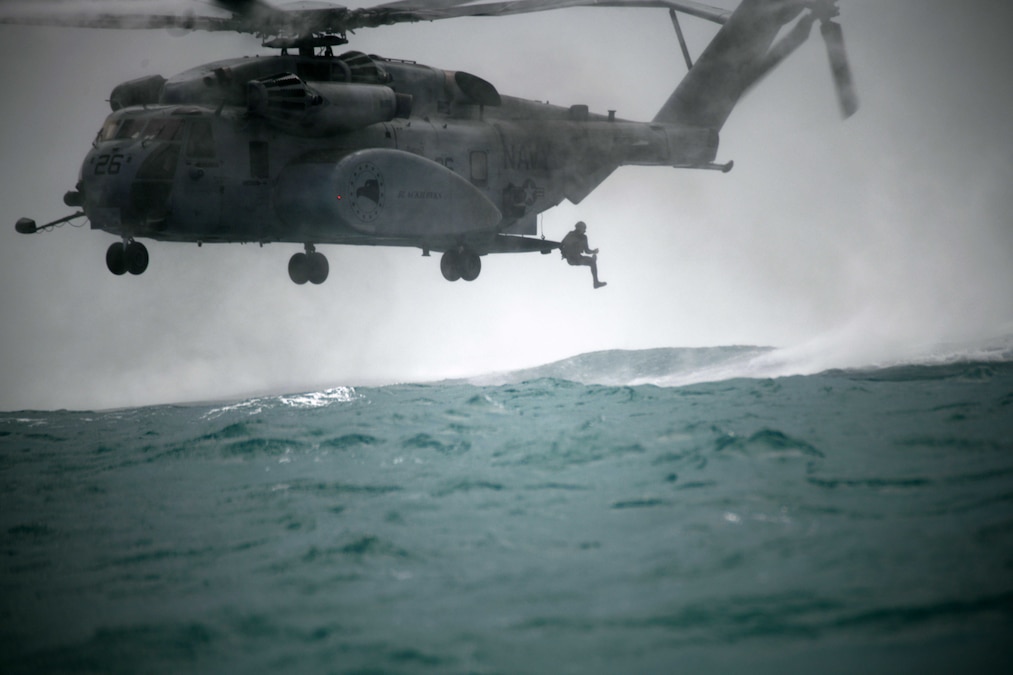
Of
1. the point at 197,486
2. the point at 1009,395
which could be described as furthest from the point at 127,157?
the point at 1009,395

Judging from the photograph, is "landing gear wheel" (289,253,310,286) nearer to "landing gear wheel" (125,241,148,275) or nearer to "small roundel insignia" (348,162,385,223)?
"small roundel insignia" (348,162,385,223)

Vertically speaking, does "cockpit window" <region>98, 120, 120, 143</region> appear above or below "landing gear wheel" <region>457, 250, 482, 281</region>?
above

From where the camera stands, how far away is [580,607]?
4.76 m

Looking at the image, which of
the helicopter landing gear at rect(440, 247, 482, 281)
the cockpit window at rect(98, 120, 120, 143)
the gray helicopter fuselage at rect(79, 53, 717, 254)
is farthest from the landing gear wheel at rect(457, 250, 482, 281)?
the cockpit window at rect(98, 120, 120, 143)

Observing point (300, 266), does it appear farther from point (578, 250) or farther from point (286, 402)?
point (578, 250)

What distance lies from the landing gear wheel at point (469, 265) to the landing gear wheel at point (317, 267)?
81.7 inches

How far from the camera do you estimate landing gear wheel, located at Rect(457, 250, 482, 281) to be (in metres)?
14.2

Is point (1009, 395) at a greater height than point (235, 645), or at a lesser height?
greater

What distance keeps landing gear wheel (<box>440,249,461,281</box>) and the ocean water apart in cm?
374

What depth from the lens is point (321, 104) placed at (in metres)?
11.7

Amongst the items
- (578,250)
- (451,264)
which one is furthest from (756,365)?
(451,264)

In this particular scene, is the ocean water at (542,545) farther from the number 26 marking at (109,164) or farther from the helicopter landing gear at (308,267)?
the number 26 marking at (109,164)

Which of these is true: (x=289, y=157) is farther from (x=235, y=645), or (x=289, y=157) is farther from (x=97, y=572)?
(x=235, y=645)

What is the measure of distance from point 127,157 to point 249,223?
5.56 feet
